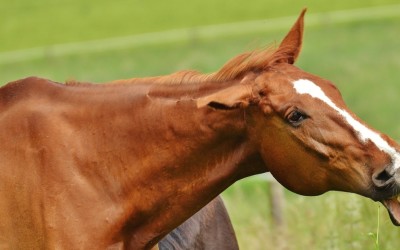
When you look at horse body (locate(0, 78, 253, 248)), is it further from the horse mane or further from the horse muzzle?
the horse muzzle

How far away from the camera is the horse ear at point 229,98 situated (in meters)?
6.77

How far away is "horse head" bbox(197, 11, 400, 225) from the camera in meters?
6.62

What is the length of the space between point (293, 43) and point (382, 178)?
3.13 feet

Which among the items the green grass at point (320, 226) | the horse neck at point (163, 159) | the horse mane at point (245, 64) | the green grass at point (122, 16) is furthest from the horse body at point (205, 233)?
the green grass at point (122, 16)

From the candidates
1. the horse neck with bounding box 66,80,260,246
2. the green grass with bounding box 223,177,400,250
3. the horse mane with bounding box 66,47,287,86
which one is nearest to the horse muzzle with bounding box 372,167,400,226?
the horse neck with bounding box 66,80,260,246

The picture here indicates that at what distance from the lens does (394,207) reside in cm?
677

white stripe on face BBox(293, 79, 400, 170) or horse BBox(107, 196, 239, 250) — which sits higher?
white stripe on face BBox(293, 79, 400, 170)

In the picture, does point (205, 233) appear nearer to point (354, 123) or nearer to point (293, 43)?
point (293, 43)

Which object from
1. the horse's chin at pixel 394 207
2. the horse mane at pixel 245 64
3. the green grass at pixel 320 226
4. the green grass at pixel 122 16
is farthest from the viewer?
the green grass at pixel 122 16

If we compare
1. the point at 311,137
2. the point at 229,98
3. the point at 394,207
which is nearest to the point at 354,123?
the point at 311,137

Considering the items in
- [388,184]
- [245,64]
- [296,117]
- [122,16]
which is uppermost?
[122,16]

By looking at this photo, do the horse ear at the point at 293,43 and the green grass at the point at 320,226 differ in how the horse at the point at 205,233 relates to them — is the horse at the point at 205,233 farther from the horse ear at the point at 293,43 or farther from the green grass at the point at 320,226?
the horse ear at the point at 293,43

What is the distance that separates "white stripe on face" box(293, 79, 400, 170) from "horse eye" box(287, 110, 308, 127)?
0.11 m

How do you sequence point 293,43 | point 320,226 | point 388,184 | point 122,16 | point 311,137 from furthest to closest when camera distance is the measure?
1. point 122,16
2. point 320,226
3. point 293,43
4. point 311,137
5. point 388,184
